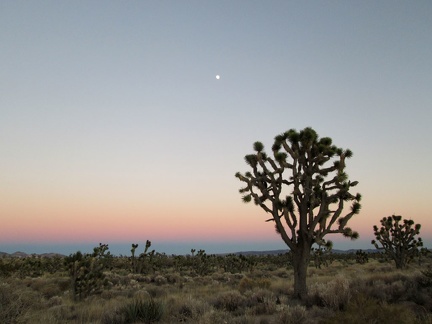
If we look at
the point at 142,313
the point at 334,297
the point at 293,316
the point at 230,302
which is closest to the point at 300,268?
the point at 334,297

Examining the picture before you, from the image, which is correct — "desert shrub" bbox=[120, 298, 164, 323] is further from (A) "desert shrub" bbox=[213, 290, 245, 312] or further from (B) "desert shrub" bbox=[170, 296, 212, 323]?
Answer: (A) "desert shrub" bbox=[213, 290, 245, 312]

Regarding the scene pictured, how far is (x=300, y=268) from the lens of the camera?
14320mm

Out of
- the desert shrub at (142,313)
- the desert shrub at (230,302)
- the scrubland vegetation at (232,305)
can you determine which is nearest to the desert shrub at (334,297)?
the scrubland vegetation at (232,305)

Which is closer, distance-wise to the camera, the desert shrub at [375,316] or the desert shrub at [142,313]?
the desert shrub at [375,316]

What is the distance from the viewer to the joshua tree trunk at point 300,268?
14.1 metres

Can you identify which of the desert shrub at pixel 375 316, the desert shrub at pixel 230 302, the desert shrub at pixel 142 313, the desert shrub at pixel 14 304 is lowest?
the desert shrub at pixel 230 302

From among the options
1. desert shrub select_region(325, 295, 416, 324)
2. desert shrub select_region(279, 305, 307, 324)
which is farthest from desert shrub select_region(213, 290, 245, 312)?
desert shrub select_region(325, 295, 416, 324)

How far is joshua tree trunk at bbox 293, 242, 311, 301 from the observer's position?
14117mm

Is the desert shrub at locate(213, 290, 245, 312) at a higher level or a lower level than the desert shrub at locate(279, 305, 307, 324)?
lower

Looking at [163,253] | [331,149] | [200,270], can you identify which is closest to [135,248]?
[200,270]

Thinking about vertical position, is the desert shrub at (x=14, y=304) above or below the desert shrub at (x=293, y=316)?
above

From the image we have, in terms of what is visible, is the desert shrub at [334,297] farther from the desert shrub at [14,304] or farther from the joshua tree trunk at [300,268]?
the desert shrub at [14,304]

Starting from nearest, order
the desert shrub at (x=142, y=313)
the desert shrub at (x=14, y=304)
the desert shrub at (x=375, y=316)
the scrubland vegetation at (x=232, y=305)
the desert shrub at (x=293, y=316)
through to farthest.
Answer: the desert shrub at (x=375, y=316) → the desert shrub at (x=14, y=304) → the scrubland vegetation at (x=232, y=305) → the desert shrub at (x=293, y=316) → the desert shrub at (x=142, y=313)

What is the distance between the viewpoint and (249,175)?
625 inches
